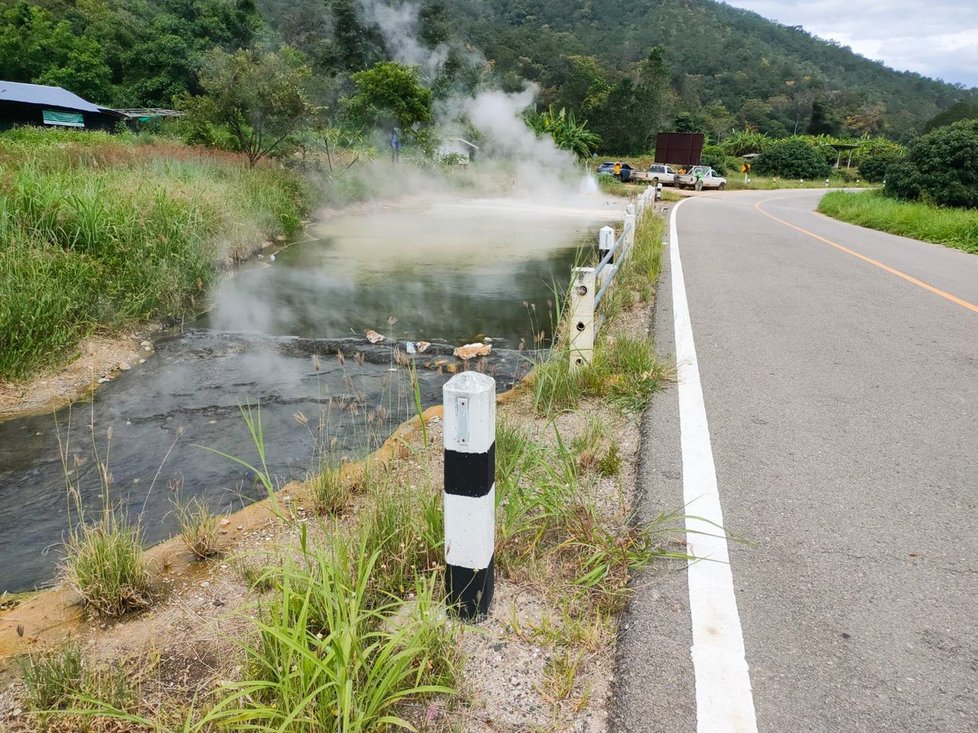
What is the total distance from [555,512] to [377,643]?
107 cm

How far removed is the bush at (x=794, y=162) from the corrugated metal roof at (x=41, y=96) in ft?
154

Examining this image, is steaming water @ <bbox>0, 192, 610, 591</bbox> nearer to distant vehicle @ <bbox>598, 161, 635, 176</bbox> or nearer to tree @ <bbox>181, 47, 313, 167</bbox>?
tree @ <bbox>181, 47, 313, 167</bbox>

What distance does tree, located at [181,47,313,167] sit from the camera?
59.4 ft

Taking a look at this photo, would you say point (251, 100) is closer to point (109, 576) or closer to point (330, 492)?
point (330, 492)

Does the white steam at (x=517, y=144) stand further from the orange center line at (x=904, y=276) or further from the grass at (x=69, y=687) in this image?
the grass at (x=69, y=687)

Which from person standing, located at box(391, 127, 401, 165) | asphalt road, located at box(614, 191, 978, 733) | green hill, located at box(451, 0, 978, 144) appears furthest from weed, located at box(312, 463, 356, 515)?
green hill, located at box(451, 0, 978, 144)

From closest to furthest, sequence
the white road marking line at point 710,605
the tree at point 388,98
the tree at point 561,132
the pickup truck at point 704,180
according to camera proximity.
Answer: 1. the white road marking line at point 710,605
2. the tree at point 388,98
3. the pickup truck at point 704,180
4. the tree at point 561,132

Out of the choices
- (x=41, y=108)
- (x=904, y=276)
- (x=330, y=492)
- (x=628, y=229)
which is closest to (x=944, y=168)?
(x=904, y=276)

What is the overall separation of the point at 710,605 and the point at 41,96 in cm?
4488

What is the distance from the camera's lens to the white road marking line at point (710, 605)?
1.96 meters

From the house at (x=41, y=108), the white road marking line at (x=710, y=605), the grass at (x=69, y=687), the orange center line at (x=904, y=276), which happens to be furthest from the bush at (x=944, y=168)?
the house at (x=41, y=108)

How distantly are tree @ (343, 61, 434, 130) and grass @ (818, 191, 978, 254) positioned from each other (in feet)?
56.8

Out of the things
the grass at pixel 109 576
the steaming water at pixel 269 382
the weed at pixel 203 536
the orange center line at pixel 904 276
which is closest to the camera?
the grass at pixel 109 576

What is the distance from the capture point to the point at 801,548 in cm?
280
